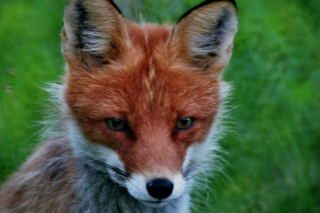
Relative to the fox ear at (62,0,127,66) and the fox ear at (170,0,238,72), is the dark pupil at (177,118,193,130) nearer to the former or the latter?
the fox ear at (170,0,238,72)

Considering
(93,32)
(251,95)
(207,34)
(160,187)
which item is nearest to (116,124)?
(160,187)

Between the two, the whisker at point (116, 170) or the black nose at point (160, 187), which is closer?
the black nose at point (160, 187)

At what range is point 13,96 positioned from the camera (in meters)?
9.93

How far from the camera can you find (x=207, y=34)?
778 cm

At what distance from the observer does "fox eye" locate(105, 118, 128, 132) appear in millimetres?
7363

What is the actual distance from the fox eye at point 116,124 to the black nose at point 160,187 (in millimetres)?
445

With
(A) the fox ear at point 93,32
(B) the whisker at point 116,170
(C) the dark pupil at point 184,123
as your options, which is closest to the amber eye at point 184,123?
(C) the dark pupil at point 184,123

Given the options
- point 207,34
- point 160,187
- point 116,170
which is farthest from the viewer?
point 207,34

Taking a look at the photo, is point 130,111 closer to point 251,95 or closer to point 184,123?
point 184,123

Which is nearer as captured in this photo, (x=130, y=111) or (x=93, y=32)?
(x=130, y=111)

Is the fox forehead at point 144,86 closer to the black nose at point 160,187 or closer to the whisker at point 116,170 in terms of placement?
the whisker at point 116,170

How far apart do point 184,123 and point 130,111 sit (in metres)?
0.37

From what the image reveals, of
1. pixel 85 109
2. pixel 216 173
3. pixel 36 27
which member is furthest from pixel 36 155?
pixel 36 27

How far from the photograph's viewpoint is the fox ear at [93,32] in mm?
7535
